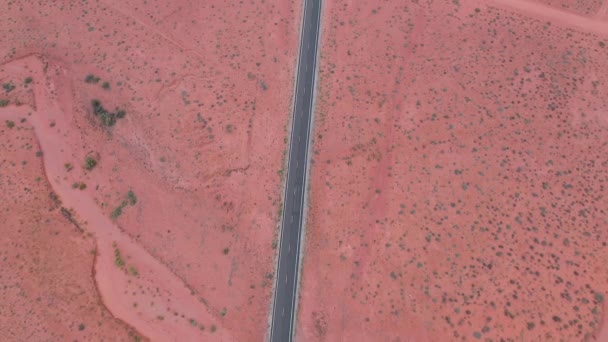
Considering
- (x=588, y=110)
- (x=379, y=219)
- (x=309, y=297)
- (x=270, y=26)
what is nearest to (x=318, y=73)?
(x=270, y=26)

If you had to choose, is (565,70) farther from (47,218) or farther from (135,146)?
(47,218)

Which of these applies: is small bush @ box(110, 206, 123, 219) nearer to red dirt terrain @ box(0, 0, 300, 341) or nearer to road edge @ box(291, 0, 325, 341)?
red dirt terrain @ box(0, 0, 300, 341)

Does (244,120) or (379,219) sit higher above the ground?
(244,120)

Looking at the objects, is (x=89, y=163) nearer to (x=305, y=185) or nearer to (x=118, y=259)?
(x=118, y=259)

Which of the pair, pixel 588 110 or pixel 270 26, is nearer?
pixel 588 110

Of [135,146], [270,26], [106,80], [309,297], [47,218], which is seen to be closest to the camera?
[309,297]

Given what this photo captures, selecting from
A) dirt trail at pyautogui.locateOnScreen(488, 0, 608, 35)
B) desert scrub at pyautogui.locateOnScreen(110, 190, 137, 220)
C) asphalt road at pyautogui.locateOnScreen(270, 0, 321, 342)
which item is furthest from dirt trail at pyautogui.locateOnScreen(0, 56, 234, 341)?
dirt trail at pyautogui.locateOnScreen(488, 0, 608, 35)

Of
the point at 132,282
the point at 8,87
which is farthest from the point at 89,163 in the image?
the point at 8,87

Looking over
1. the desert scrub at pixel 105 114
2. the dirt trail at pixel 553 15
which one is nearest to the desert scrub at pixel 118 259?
the desert scrub at pixel 105 114

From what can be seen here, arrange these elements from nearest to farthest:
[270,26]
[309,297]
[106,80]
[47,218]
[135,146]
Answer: [309,297] < [47,218] < [135,146] < [106,80] < [270,26]
